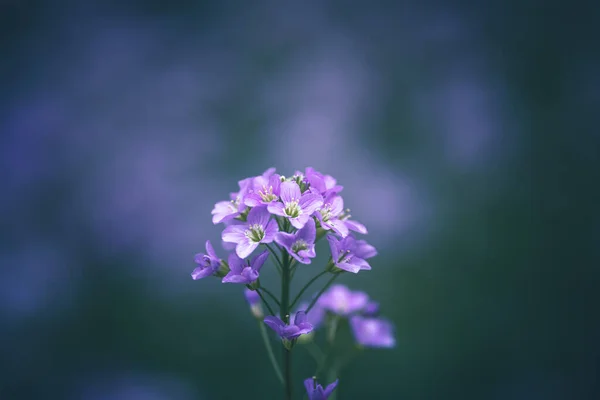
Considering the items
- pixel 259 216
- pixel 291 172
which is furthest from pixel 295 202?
pixel 291 172

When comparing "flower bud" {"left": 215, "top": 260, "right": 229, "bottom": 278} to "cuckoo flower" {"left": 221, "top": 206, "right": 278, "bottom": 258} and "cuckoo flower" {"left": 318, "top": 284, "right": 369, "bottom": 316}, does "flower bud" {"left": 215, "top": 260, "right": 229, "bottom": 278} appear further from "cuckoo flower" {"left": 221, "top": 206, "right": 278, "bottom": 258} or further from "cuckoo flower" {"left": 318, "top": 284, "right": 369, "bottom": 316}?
"cuckoo flower" {"left": 318, "top": 284, "right": 369, "bottom": 316}

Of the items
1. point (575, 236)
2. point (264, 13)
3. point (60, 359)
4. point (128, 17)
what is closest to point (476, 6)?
point (264, 13)

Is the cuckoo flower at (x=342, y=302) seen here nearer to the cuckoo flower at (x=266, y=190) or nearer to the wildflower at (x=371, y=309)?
the wildflower at (x=371, y=309)

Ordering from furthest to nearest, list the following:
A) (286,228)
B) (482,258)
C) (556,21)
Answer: (556,21), (482,258), (286,228)

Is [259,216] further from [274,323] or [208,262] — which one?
[274,323]

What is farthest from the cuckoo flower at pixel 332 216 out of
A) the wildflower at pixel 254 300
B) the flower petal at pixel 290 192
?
the wildflower at pixel 254 300

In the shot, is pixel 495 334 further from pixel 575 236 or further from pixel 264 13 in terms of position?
pixel 264 13

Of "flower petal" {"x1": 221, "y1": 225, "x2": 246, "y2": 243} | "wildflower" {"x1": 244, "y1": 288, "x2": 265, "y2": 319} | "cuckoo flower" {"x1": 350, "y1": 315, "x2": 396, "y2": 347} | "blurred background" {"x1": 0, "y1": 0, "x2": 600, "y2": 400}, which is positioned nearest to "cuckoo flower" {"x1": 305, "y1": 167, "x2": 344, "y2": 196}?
"flower petal" {"x1": 221, "y1": 225, "x2": 246, "y2": 243}
